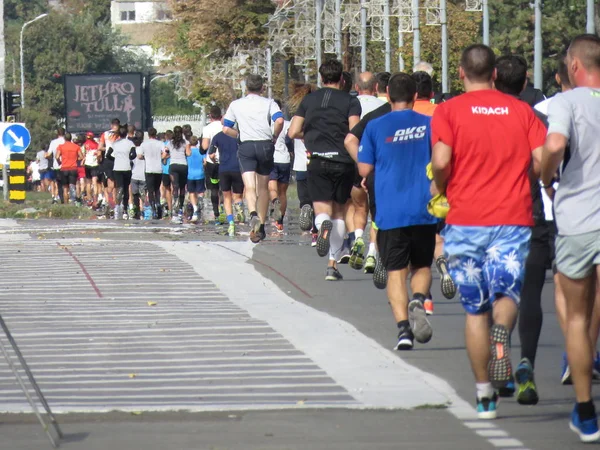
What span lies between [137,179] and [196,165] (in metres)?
1.92

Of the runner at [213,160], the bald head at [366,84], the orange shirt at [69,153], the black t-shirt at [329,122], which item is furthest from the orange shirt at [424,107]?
the orange shirt at [69,153]

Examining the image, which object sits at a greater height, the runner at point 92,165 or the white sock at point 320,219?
the white sock at point 320,219

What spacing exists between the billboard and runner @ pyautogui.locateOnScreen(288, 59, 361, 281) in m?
37.0

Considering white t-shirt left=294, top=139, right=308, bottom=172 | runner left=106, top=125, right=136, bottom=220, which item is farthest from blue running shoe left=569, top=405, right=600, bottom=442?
runner left=106, top=125, right=136, bottom=220

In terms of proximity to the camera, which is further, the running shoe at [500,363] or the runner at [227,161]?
the runner at [227,161]

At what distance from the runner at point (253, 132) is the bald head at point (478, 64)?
1007 cm

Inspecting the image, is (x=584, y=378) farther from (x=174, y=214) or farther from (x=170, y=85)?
(x=170, y=85)

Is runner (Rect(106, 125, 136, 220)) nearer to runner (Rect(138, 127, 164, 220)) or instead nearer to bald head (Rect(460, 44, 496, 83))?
runner (Rect(138, 127, 164, 220))

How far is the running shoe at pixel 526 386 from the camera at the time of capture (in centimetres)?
762

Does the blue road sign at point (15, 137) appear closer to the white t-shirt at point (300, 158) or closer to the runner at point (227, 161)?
the runner at point (227, 161)

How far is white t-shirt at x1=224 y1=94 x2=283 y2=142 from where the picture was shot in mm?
17797

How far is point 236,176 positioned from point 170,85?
118233 mm

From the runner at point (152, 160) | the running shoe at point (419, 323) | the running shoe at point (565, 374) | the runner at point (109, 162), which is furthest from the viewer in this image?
the runner at point (109, 162)

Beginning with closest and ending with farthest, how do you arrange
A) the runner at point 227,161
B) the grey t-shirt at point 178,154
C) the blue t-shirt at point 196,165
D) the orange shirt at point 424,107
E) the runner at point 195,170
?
1. the orange shirt at point 424,107
2. the runner at point 227,161
3. the runner at point 195,170
4. the blue t-shirt at point 196,165
5. the grey t-shirt at point 178,154
